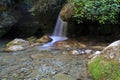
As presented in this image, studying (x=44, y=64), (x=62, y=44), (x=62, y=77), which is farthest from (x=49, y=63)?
(x=62, y=44)

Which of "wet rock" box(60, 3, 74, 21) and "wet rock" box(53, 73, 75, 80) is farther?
"wet rock" box(60, 3, 74, 21)

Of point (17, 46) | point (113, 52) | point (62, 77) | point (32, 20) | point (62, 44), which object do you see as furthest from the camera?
point (32, 20)

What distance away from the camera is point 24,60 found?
255 inches

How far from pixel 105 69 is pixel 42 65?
212cm

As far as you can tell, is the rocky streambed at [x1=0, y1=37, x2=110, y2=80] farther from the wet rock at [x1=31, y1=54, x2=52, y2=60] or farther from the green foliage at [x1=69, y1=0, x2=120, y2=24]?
the green foliage at [x1=69, y1=0, x2=120, y2=24]

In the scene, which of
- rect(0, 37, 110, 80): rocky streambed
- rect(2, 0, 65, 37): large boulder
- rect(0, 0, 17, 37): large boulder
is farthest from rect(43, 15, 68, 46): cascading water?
rect(0, 0, 17, 37): large boulder

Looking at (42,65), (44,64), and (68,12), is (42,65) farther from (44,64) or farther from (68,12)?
(68,12)

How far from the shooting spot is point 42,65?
5973mm

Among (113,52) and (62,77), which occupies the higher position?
(113,52)

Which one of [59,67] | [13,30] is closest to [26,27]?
[13,30]

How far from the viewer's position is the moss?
164 inches

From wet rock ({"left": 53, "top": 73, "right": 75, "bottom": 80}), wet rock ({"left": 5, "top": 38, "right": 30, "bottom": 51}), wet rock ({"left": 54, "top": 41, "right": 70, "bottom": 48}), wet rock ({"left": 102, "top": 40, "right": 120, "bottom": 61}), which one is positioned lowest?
wet rock ({"left": 53, "top": 73, "right": 75, "bottom": 80})

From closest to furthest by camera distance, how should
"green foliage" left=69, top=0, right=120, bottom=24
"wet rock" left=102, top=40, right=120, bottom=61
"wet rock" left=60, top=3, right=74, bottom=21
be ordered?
"wet rock" left=102, top=40, right=120, bottom=61, "green foliage" left=69, top=0, right=120, bottom=24, "wet rock" left=60, top=3, right=74, bottom=21

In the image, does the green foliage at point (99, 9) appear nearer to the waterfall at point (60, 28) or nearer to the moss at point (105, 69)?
the waterfall at point (60, 28)
